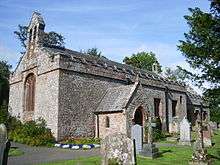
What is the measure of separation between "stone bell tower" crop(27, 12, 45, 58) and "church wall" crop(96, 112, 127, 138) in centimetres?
949

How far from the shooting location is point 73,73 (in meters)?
26.8

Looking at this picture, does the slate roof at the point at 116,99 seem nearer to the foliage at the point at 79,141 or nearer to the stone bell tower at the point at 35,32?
the foliage at the point at 79,141

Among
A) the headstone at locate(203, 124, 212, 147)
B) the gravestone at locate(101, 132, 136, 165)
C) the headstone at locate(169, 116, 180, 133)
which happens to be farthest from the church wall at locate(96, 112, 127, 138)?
the gravestone at locate(101, 132, 136, 165)

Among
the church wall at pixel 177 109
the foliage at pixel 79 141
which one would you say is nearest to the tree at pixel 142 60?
the church wall at pixel 177 109

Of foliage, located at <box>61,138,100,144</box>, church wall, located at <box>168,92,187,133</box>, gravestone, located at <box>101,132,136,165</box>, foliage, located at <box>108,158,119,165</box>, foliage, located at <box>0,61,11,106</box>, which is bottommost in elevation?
foliage, located at <box>61,138,100,144</box>

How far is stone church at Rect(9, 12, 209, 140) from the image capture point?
25.8m

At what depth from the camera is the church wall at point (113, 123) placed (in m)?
25.9

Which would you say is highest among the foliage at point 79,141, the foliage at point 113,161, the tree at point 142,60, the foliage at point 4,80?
the tree at point 142,60

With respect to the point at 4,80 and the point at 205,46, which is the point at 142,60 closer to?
the point at 4,80

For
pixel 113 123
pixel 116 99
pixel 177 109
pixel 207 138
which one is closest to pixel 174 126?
pixel 177 109

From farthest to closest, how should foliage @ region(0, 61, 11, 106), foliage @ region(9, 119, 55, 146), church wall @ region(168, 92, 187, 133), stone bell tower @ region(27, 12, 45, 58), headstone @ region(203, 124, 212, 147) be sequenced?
foliage @ region(0, 61, 11, 106)
church wall @ region(168, 92, 187, 133)
stone bell tower @ region(27, 12, 45, 58)
headstone @ region(203, 124, 212, 147)
foliage @ region(9, 119, 55, 146)

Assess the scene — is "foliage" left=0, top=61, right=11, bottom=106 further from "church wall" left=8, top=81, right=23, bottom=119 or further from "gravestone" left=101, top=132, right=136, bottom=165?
"gravestone" left=101, top=132, right=136, bottom=165

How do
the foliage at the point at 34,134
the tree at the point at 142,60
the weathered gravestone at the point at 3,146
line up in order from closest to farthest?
1. the weathered gravestone at the point at 3,146
2. the foliage at the point at 34,134
3. the tree at the point at 142,60

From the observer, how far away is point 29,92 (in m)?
30.5
